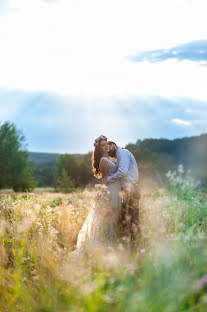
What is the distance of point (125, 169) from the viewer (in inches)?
230

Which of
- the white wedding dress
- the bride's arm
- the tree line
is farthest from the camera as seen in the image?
the tree line

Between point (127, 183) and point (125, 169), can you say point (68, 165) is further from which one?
point (125, 169)

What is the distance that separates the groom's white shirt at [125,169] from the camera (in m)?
5.81

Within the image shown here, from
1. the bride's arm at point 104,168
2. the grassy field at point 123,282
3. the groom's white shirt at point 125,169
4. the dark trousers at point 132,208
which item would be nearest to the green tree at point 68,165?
the groom's white shirt at point 125,169

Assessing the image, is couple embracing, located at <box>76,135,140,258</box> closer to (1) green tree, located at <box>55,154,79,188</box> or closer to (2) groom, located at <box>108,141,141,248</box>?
(2) groom, located at <box>108,141,141,248</box>

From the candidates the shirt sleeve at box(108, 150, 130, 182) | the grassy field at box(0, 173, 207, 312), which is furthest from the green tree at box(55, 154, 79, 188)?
the grassy field at box(0, 173, 207, 312)

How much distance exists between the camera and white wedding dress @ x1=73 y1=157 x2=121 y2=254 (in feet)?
18.2

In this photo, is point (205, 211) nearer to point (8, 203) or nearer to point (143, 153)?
point (8, 203)

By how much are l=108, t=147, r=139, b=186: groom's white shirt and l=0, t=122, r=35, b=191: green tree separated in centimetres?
3061

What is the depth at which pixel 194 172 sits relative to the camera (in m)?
30.7

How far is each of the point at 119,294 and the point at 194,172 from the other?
29133mm

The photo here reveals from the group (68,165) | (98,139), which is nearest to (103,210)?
(98,139)

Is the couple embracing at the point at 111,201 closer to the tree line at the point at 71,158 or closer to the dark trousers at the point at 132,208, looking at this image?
the dark trousers at the point at 132,208

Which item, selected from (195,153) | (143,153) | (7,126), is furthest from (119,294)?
(7,126)
